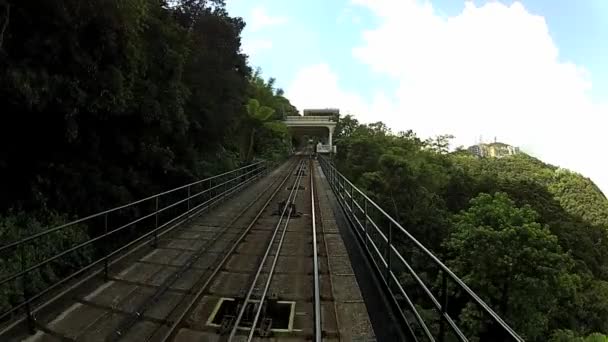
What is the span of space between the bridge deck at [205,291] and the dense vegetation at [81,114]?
2.03 m

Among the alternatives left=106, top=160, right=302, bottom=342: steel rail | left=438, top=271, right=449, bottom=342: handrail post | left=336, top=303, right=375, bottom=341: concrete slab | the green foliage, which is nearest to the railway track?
left=336, top=303, right=375, bottom=341: concrete slab

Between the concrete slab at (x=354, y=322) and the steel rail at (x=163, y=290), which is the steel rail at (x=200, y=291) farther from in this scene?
the concrete slab at (x=354, y=322)

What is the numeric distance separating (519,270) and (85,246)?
624 inches

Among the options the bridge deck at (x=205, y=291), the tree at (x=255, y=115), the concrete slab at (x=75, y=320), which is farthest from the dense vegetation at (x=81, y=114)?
the tree at (x=255, y=115)

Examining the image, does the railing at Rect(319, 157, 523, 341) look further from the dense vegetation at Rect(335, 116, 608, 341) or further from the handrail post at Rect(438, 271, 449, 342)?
the dense vegetation at Rect(335, 116, 608, 341)

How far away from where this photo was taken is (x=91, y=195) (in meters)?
11.8

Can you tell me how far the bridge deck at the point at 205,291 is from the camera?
16.7 ft

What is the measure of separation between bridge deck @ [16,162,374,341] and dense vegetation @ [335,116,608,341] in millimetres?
1778

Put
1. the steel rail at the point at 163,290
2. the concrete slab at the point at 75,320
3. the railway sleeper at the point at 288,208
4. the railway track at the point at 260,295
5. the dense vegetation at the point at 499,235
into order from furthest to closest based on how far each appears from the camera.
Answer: the dense vegetation at the point at 499,235
the railway sleeper at the point at 288,208
the railway track at the point at 260,295
the steel rail at the point at 163,290
the concrete slab at the point at 75,320

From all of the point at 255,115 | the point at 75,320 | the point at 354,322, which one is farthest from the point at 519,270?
the point at 255,115

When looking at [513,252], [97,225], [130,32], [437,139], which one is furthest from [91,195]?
[437,139]

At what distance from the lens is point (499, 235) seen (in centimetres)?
1770

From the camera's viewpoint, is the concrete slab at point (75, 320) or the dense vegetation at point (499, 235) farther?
the dense vegetation at point (499, 235)

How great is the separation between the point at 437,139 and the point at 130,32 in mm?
35173
